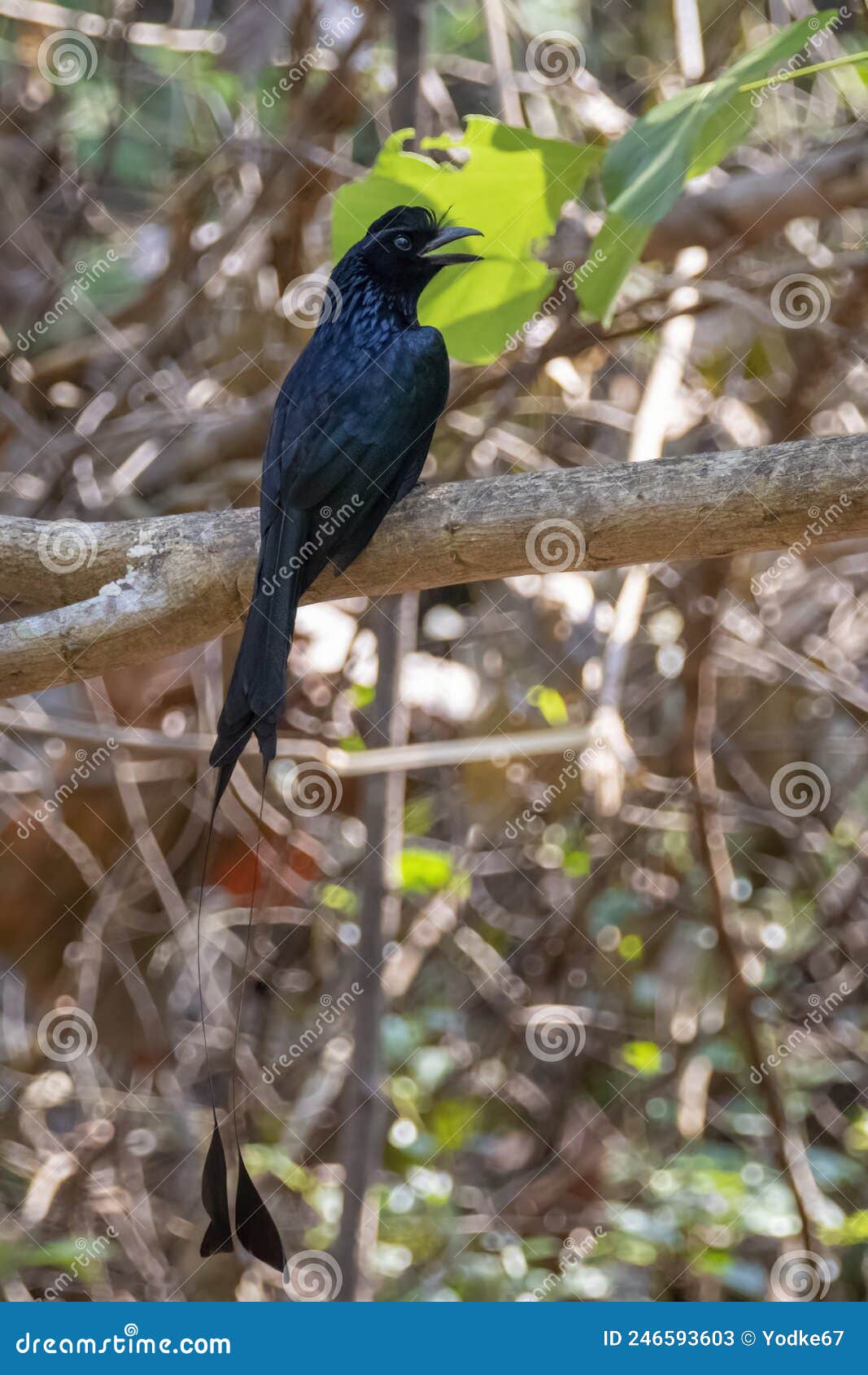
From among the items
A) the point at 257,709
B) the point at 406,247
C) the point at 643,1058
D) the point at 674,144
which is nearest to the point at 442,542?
the point at 257,709

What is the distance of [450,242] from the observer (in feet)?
9.19

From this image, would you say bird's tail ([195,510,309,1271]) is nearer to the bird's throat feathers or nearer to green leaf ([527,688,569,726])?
the bird's throat feathers

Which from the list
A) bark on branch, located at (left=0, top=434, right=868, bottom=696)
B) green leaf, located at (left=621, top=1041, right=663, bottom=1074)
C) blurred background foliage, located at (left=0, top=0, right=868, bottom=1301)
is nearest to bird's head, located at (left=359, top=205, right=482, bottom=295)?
bark on branch, located at (left=0, top=434, right=868, bottom=696)

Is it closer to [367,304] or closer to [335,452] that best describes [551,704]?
[367,304]

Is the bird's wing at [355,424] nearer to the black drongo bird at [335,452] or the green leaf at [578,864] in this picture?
the black drongo bird at [335,452]

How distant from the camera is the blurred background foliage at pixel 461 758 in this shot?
13.0 feet

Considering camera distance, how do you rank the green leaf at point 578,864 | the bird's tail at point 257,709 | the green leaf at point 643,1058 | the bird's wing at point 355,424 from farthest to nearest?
1. the green leaf at point 643,1058
2. the green leaf at point 578,864
3. the bird's wing at point 355,424
4. the bird's tail at point 257,709

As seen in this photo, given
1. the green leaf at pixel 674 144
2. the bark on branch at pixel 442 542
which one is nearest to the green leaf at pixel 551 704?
the bark on branch at pixel 442 542

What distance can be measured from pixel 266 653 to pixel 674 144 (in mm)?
1196

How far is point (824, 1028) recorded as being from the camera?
164 inches

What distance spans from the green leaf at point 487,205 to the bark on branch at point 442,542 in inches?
24.6

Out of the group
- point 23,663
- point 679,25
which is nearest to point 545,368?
point 679,25

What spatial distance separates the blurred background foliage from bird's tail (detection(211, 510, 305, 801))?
5.64 ft

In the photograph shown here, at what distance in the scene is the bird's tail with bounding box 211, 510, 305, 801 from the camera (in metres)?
2.00
